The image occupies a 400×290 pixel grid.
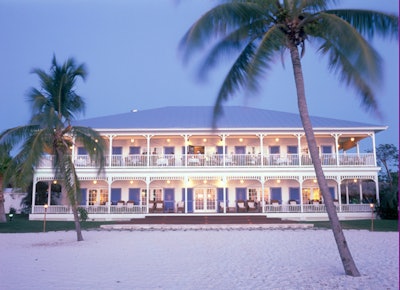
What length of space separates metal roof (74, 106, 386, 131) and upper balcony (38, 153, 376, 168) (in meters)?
1.90

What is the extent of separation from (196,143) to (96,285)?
19.4m

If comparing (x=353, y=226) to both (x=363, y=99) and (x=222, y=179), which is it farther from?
(x=363, y=99)

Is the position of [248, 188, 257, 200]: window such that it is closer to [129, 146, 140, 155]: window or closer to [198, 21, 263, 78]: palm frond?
[129, 146, 140, 155]: window

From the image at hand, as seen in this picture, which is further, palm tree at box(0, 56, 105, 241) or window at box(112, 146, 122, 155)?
window at box(112, 146, 122, 155)

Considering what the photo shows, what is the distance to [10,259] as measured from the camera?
10.1 meters

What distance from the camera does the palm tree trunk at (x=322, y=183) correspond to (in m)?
7.64

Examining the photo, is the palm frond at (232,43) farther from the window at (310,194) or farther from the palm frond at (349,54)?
the window at (310,194)

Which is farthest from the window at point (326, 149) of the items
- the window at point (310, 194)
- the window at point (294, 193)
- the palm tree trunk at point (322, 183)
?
the palm tree trunk at point (322, 183)

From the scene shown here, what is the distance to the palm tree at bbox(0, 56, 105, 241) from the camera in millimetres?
13258

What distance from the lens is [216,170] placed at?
79.0 feet

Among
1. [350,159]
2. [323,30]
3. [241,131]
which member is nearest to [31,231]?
[241,131]

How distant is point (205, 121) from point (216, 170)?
12.7ft

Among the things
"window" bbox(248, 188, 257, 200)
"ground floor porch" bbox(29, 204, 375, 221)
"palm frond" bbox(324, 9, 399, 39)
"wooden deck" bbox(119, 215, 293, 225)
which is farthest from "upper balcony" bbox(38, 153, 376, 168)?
"palm frond" bbox(324, 9, 399, 39)

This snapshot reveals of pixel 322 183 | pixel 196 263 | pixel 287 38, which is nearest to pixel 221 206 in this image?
pixel 196 263
